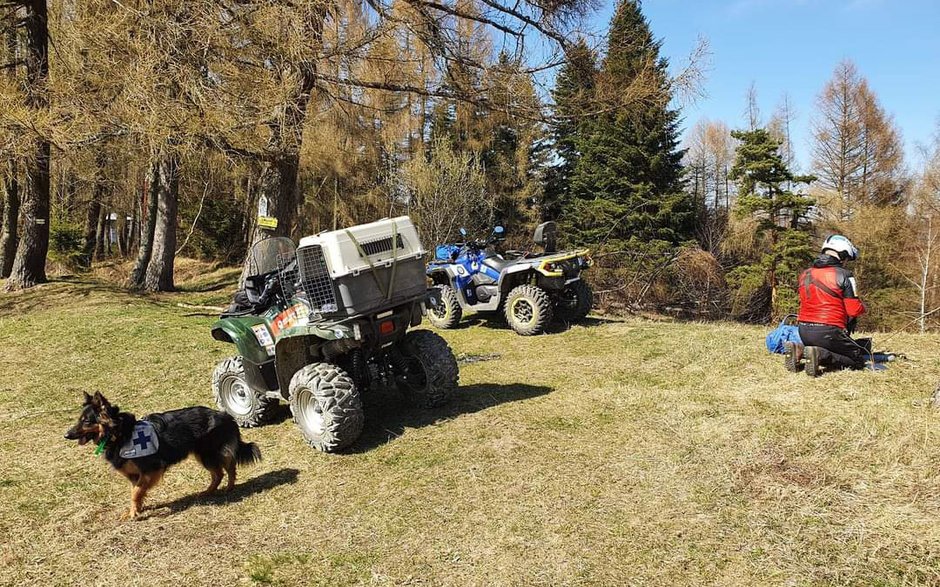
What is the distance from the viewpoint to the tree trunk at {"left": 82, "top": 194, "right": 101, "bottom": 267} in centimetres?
2083

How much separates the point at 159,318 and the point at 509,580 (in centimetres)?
962

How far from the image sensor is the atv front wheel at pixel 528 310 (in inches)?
359

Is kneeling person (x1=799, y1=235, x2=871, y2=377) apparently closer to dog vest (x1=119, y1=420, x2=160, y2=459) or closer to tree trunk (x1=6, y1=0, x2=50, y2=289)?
dog vest (x1=119, y1=420, x2=160, y2=459)

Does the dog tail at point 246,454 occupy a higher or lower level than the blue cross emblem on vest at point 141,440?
lower

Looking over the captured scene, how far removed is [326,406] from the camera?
15.3 ft

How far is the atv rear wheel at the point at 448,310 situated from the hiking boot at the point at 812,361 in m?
5.56

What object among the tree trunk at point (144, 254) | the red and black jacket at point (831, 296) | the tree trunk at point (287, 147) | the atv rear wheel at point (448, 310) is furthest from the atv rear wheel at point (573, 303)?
the tree trunk at point (144, 254)

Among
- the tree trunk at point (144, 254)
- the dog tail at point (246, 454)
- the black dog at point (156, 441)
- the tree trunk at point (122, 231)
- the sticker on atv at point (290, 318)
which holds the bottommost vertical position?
the dog tail at point (246, 454)

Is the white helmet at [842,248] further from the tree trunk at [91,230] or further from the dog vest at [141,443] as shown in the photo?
the tree trunk at [91,230]

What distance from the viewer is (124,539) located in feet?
11.8

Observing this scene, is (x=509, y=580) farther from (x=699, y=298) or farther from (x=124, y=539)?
(x=699, y=298)

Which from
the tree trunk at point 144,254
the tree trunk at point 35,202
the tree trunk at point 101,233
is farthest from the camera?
the tree trunk at point 101,233

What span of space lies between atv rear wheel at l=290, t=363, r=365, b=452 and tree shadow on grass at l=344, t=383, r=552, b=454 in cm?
26

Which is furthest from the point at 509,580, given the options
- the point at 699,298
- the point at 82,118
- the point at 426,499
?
the point at 699,298
